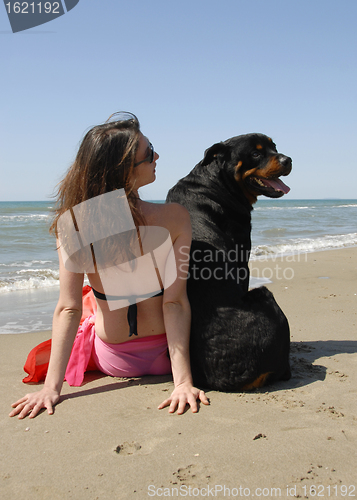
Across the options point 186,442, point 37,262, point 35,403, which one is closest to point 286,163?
point 186,442

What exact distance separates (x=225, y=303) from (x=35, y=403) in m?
1.24

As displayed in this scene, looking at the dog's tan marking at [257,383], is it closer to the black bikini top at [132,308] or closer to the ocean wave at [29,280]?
the black bikini top at [132,308]

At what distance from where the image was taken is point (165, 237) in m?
2.52

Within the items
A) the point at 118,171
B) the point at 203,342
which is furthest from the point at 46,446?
the point at 118,171

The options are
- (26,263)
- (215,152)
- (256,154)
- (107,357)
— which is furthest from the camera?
(26,263)

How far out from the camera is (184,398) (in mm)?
2379

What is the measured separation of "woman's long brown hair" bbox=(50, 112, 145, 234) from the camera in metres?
2.37

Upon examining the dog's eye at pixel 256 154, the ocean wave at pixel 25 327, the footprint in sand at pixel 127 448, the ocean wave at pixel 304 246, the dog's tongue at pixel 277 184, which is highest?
the dog's eye at pixel 256 154

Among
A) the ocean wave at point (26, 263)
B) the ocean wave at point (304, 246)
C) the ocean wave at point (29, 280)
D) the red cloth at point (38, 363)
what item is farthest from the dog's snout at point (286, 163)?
the ocean wave at point (26, 263)

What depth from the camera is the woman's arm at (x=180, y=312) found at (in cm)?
249

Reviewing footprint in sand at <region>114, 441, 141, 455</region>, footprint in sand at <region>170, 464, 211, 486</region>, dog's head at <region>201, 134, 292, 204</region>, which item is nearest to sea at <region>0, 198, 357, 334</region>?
dog's head at <region>201, 134, 292, 204</region>

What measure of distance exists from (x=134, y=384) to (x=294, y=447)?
46.4 inches

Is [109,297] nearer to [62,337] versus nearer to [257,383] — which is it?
[62,337]

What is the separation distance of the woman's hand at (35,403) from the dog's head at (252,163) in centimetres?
192
